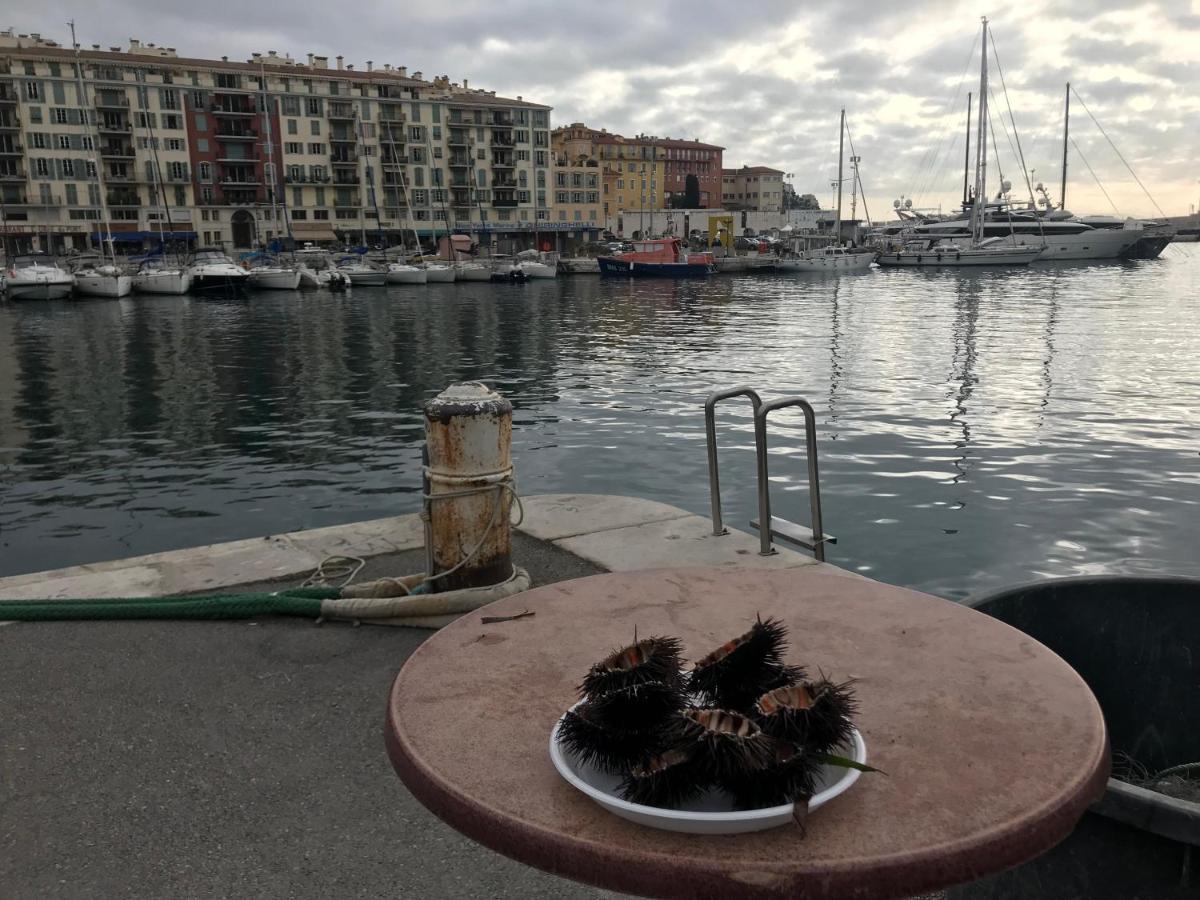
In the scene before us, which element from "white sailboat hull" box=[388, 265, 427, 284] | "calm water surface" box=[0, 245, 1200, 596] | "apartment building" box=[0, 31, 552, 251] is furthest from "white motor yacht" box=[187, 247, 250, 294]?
"apartment building" box=[0, 31, 552, 251]

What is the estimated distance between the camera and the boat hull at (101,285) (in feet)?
179

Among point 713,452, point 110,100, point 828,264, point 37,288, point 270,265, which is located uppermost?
point 110,100

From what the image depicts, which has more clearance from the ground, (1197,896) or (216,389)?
(1197,896)

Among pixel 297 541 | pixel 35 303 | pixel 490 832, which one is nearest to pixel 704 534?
pixel 297 541

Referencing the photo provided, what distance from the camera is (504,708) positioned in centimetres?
204

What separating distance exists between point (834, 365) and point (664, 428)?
29.6ft

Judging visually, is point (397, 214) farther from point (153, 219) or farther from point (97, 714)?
point (97, 714)

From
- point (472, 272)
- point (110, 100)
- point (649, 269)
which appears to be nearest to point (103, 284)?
point (472, 272)

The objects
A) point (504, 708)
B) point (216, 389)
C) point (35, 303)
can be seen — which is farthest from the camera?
point (35, 303)

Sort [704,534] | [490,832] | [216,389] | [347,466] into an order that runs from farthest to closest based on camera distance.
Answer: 1. [216,389]
2. [347,466]
3. [704,534]
4. [490,832]

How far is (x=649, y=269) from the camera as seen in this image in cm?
7506

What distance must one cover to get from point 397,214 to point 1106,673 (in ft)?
325

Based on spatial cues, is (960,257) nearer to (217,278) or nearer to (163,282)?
(217,278)

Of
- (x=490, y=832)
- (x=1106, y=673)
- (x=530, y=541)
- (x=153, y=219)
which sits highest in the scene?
(x=153, y=219)
